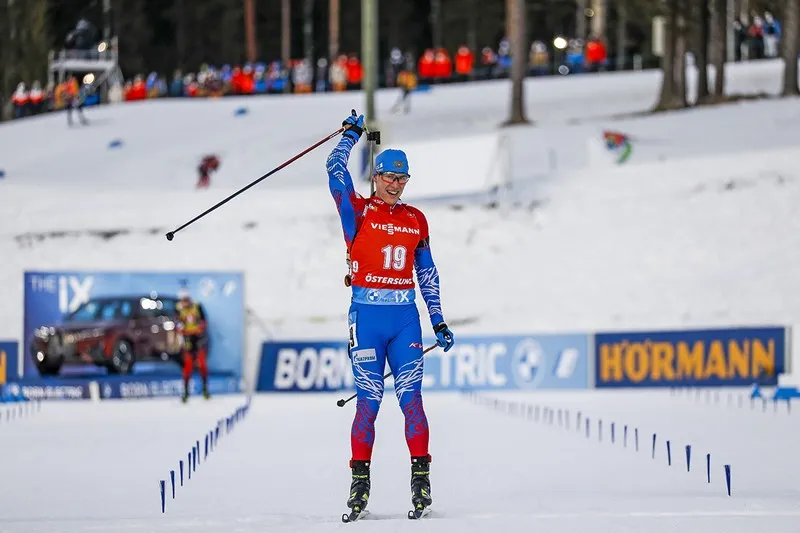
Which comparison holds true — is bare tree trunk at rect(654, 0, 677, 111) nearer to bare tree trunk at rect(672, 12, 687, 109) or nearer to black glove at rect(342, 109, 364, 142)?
bare tree trunk at rect(672, 12, 687, 109)

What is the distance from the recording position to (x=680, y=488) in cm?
987

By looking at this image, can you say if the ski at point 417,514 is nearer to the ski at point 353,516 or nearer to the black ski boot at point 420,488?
the black ski boot at point 420,488

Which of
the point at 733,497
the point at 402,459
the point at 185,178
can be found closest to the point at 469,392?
the point at 402,459

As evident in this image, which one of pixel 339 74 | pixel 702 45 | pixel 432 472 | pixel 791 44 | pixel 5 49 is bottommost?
pixel 432 472

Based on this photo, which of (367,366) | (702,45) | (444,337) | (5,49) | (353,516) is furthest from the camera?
(5,49)

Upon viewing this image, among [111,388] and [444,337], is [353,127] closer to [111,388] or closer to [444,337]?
[444,337]

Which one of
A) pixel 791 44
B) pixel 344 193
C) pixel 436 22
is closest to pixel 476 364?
pixel 344 193

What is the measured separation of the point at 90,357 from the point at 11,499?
41.2ft

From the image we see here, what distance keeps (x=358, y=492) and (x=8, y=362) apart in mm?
15041

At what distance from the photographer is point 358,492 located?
8430mm

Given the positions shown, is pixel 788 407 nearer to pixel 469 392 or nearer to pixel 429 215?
pixel 469 392

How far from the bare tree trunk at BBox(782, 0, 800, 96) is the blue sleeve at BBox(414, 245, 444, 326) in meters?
34.9

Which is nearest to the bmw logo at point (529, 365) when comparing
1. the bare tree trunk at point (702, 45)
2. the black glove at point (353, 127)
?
the black glove at point (353, 127)

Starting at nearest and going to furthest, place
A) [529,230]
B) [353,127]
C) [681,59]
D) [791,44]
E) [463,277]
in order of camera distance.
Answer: [353,127], [463,277], [529,230], [791,44], [681,59]
